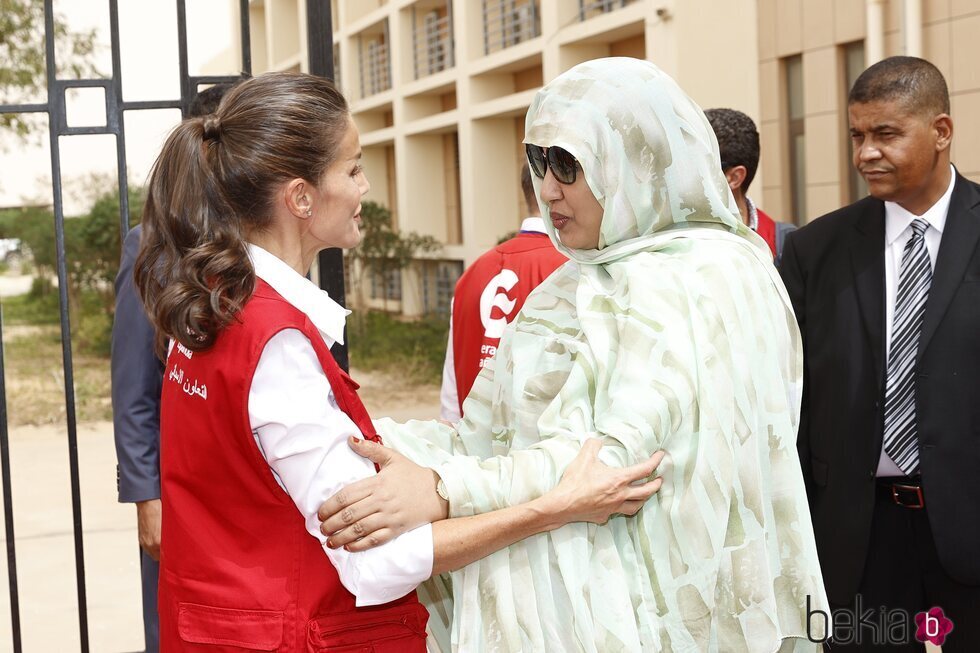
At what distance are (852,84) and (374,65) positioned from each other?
45.5 ft

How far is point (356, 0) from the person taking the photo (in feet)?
68.4

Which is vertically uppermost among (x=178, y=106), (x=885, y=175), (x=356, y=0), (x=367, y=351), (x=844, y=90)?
(x=356, y=0)

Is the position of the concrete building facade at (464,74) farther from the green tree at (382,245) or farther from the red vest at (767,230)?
the red vest at (767,230)

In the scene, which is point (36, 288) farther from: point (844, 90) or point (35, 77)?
point (844, 90)

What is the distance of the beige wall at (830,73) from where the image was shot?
7152mm

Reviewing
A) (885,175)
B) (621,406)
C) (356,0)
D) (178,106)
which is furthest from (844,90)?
(356,0)

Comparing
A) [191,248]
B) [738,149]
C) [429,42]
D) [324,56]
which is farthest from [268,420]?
[429,42]

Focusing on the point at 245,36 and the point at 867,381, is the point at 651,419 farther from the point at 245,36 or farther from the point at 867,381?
the point at 245,36

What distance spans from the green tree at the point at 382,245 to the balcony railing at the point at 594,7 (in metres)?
5.81

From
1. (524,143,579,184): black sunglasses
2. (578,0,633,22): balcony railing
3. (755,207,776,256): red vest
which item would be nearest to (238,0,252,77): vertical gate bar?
(524,143,579,184): black sunglasses

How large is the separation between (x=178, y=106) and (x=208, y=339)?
144 cm

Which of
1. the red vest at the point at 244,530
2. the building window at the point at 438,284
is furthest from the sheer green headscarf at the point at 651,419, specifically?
the building window at the point at 438,284

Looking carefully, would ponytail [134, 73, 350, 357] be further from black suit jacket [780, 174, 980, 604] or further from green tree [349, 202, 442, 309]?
green tree [349, 202, 442, 309]

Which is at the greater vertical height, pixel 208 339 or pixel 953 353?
pixel 208 339
